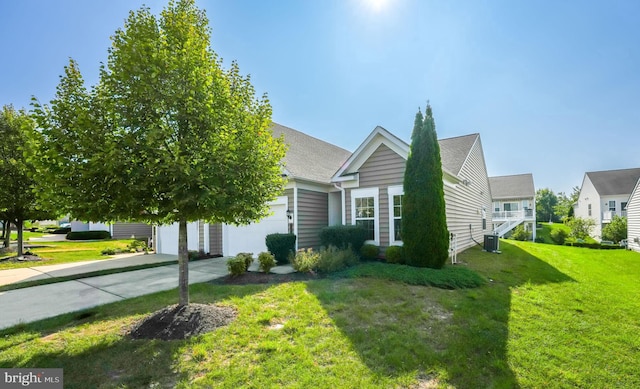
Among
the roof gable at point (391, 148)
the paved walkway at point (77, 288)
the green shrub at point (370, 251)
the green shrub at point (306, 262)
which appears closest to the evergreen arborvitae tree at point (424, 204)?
the roof gable at point (391, 148)

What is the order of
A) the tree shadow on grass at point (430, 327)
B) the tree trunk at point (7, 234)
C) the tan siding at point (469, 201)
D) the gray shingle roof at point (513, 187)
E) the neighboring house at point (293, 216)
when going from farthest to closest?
the gray shingle roof at point (513, 187)
the tree trunk at point (7, 234)
the tan siding at point (469, 201)
the neighboring house at point (293, 216)
the tree shadow on grass at point (430, 327)

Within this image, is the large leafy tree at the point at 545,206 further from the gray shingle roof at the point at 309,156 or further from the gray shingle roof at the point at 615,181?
the gray shingle roof at the point at 309,156

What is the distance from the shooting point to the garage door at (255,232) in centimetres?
1140

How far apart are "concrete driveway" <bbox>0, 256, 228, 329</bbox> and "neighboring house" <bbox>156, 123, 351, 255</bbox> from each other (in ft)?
9.08

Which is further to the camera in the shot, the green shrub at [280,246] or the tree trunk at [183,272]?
the green shrub at [280,246]

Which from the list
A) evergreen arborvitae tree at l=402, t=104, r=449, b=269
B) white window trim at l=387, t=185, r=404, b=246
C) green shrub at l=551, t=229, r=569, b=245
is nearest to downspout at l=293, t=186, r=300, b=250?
white window trim at l=387, t=185, r=404, b=246

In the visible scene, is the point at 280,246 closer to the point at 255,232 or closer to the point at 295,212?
the point at 295,212

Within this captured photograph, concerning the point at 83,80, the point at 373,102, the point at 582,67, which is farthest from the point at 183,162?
the point at 582,67

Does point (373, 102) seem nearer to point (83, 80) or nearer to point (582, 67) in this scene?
point (582, 67)

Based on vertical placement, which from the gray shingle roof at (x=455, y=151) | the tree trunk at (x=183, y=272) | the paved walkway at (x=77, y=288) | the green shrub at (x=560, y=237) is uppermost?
the gray shingle roof at (x=455, y=151)

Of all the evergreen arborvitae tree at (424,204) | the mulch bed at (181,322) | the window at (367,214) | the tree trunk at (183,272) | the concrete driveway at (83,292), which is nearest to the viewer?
the mulch bed at (181,322)

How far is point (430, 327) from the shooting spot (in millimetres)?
4371

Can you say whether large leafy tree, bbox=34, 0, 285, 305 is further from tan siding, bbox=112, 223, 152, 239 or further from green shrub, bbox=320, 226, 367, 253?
tan siding, bbox=112, 223, 152, 239

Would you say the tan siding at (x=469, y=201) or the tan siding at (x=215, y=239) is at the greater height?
the tan siding at (x=469, y=201)
